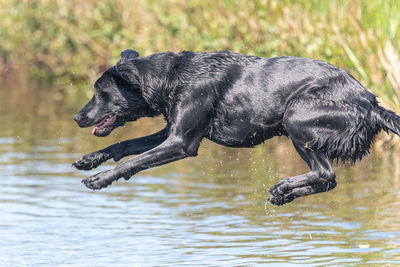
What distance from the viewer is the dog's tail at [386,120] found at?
6.48 m

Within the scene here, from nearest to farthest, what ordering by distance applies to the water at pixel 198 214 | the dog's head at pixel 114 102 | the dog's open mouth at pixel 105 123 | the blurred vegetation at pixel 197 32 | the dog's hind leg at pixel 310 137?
1. the dog's hind leg at pixel 310 137
2. the dog's head at pixel 114 102
3. the dog's open mouth at pixel 105 123
4. the water at pixel 198 214
5. the blurred vegetation at pixel 197 32

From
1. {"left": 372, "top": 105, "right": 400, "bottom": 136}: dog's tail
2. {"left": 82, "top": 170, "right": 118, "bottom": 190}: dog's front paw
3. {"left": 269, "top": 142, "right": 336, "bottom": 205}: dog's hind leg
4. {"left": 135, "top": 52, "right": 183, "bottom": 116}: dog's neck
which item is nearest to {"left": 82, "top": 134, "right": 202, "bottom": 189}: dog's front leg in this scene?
{"left": 82, "top": 170, "right": 118, "bottom": 190}: dog's front paw

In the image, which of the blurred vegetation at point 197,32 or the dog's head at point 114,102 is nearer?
the dog's head at point 114,102

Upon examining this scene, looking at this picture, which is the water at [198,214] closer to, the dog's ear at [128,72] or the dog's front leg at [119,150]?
the dog's front leg at [119,150]

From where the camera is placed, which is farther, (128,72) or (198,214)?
(198,214)

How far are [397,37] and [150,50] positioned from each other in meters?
6.34

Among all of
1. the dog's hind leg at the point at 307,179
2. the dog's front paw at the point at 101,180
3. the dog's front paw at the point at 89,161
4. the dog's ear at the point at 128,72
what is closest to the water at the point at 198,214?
the dog's hind leg at the point at 307,179

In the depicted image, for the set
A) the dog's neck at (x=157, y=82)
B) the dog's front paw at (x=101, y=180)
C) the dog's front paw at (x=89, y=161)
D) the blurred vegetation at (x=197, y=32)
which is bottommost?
the blurred vegetation at (x=197, y=32)

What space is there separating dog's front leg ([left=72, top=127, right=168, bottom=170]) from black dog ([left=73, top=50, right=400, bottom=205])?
27 cm

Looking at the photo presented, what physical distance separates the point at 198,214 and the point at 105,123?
101 inches

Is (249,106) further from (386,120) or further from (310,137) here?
(386,120)

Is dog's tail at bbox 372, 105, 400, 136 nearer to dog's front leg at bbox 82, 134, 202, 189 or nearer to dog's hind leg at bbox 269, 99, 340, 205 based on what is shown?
dog's hind leg at bbox 269, 99, 340, 205

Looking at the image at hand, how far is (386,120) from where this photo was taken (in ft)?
21.3

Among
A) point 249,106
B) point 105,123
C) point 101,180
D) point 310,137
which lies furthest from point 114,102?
point 310,137
